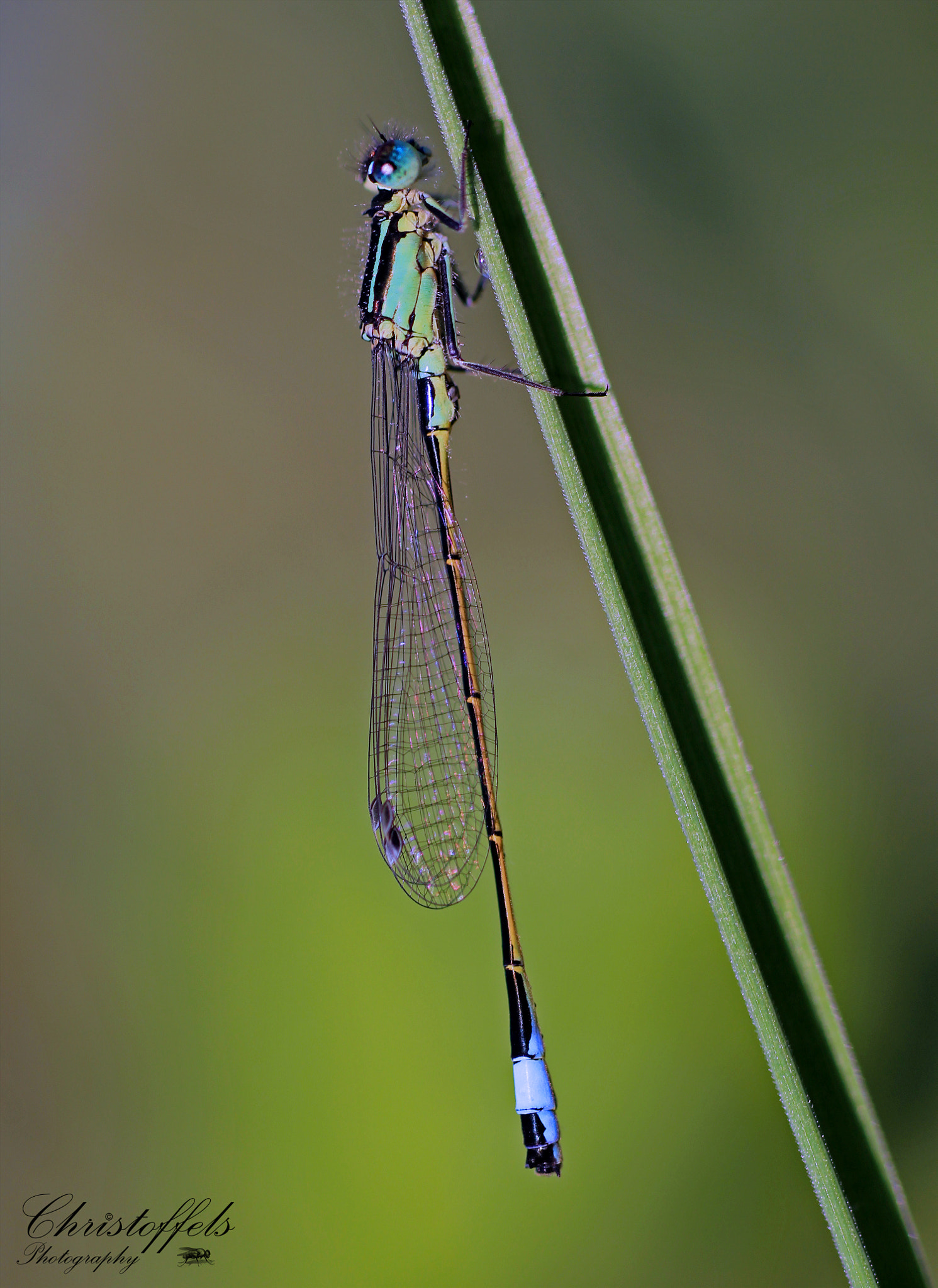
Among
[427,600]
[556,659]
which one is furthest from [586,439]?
[556,659]

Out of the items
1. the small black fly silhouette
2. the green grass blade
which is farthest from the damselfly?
the small black fly silhouette

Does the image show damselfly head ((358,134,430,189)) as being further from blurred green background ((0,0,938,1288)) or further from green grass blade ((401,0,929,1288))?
green grass blade ((401,0,929,1288))

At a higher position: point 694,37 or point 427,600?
point 694,37

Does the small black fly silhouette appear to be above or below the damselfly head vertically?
below

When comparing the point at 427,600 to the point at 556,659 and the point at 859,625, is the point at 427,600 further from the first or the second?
the point at 859,625

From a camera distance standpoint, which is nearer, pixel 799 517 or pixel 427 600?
pixel 427 600

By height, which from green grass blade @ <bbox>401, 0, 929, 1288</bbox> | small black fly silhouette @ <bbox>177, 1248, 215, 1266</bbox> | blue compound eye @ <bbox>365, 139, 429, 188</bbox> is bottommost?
small black fly silhouette @ <bbox>177, 1248, 215, 1266</bbox>

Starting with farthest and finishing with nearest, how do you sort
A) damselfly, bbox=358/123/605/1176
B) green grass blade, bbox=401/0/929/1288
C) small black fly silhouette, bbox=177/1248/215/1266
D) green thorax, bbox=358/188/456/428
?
small black fly silhouette, bbox=177/1248/215/1266
green thorax, bbox=358/188/456/428
damselfly, bbox=358/123/605/1176
green grass blade, bbox=401/0/929/1288
